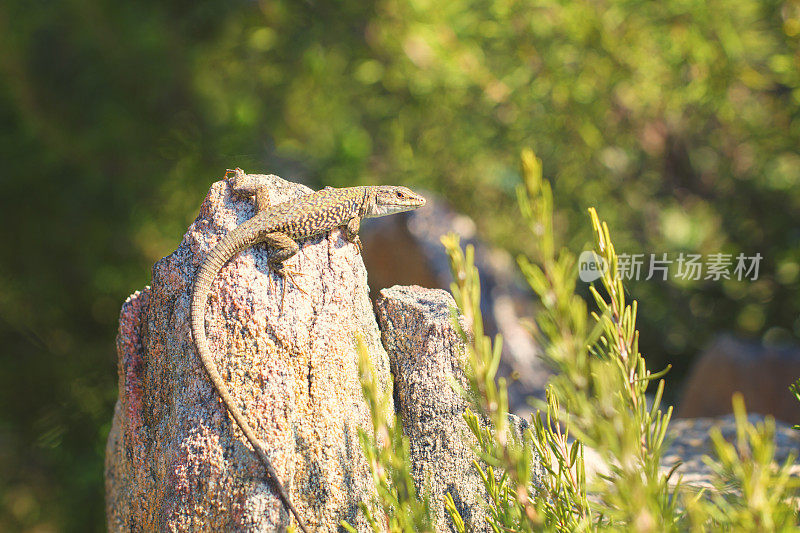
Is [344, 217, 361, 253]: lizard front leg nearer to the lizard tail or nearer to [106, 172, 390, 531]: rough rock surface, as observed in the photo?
[106, 172, 390, 531]: rough rock surface

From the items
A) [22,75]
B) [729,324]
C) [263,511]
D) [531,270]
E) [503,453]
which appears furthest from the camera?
[729,324]

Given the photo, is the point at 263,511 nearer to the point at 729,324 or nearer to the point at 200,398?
the point at 200,398

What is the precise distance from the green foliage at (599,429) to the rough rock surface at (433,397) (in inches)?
23.2

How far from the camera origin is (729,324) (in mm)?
6000

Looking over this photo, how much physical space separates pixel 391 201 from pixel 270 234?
115cm

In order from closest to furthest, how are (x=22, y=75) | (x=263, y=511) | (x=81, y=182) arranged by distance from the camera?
(x=263, y=511) → (x=22, y=75) → (x=81, y=182)

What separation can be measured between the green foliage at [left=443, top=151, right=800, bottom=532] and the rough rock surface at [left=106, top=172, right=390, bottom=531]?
2.06 ft

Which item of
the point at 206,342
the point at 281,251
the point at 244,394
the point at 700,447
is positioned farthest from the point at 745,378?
the point at 206,342

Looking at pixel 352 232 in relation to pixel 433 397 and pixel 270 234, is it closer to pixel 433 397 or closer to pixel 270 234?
pixel 270 234

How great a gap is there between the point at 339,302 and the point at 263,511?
2.42 ft

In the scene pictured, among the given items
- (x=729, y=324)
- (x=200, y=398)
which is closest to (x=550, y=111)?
(x=729, y=324)

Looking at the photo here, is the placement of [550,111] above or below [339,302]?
above

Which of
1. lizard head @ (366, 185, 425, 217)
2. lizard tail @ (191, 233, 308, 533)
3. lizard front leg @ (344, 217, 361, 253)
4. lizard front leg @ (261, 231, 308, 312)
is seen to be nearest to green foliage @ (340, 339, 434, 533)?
lizard tail @ (191, 233, 308, 533)

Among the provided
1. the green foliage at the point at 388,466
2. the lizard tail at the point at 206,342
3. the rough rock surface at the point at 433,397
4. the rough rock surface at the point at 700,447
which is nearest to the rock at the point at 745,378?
the rough rock surface at the point at 700,447
